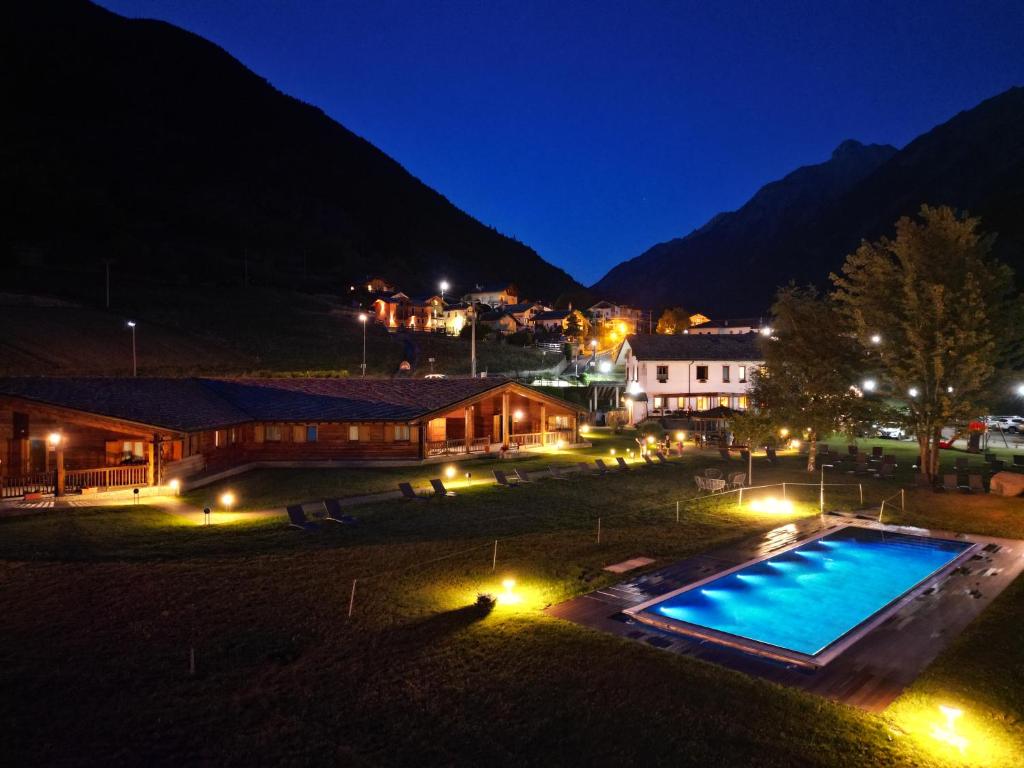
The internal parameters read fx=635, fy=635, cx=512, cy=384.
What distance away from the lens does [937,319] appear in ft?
79.9

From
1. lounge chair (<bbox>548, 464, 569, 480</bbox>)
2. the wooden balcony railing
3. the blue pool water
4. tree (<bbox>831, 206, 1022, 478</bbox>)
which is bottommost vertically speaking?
the blue pool water

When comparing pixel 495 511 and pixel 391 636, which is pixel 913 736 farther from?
pixel 495 511

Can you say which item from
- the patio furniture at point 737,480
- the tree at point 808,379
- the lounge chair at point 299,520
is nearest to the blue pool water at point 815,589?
the patio furniture at point 737,480

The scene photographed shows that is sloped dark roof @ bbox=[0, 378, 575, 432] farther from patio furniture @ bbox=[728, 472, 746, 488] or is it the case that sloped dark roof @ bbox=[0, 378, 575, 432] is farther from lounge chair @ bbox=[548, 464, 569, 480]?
patio furniture @ bbox=[728, 472, 746, 488]

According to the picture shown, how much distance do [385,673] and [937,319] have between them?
2435cm

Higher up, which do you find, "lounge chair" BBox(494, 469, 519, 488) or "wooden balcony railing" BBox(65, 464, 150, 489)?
"wooden balcony railing" BBox(65, 464, 150, 489)

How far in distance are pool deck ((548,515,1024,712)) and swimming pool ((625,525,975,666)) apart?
0.97 feet

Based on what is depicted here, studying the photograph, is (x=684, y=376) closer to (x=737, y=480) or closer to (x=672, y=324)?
(x=737, y=480)

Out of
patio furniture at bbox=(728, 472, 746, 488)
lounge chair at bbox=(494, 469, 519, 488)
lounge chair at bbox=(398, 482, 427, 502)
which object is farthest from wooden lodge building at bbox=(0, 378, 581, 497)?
patio furniture at bbox=(728, 472, 746, 488)

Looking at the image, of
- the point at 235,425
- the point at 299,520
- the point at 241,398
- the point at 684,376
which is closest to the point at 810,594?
the point at 299,520

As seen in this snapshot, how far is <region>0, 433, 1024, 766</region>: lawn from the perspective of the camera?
7957 mm

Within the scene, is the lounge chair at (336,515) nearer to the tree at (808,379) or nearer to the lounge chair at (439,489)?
the lounge chair at (439,489)

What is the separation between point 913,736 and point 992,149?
22466cm

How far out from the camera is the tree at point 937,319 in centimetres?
2403
